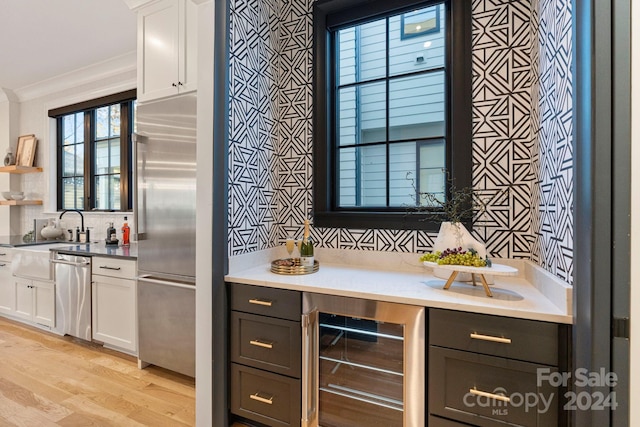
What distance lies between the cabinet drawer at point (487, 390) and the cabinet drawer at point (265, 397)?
685 mm

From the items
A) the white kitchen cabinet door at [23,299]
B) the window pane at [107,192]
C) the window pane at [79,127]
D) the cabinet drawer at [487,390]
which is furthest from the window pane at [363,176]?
the window pane at [79,127]

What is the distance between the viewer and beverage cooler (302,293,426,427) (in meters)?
1.31

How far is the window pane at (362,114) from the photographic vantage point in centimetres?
214

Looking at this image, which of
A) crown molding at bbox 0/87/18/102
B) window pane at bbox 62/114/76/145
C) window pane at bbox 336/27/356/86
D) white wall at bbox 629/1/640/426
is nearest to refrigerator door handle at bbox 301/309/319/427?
white wall at bbox 629/1/640/426

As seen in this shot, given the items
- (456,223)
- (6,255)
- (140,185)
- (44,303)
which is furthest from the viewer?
(6,255)

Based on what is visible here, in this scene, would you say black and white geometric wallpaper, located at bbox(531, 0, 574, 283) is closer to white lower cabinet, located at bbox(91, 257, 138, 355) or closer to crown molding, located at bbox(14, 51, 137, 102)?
white lower cabinet, located at bbox(91, 257, 138, 355)

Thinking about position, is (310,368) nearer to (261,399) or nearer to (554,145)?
(261,399)

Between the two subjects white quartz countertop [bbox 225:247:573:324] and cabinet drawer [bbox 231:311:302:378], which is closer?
white quartz countertop [bbox 225:247:573:324]

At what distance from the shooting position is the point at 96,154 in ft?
12.4

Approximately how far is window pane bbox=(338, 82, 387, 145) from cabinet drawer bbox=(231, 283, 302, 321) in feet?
3.91

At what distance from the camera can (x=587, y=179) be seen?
0.93m

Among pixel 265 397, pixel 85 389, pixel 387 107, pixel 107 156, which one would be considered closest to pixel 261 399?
pixel 265 397

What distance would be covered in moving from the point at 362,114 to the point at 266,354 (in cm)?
170

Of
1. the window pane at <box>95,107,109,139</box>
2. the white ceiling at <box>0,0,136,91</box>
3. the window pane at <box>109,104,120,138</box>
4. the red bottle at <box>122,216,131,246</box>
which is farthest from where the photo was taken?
the window pane at <box>95,107,109,139</box>
